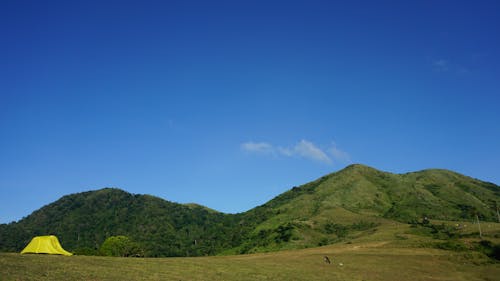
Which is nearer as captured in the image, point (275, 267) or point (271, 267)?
point (271, 267)

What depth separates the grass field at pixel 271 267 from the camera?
1443 inches

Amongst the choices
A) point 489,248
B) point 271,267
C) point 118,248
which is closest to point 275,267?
point 271,267

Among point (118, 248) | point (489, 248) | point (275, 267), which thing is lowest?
point (489, 248)

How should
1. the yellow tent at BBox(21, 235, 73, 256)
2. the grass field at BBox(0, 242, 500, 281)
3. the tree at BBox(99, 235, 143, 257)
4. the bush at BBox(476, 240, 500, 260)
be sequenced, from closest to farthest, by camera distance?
the grass field at BBox(0, 242, 500, 281) < the yellow tent at BBox(21, 235, 73, 256) < the bush at BBox(476, 240, 500, 260) < the tree at BBox(99, 235, 143, 257)

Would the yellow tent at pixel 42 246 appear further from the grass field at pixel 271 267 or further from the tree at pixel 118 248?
the tree at pixel 118 248

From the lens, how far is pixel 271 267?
53.9 meters

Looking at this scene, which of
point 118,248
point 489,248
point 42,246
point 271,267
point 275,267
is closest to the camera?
point 42,246

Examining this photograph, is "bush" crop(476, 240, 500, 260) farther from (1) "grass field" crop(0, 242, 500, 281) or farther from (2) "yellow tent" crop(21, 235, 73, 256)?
(2) "yellow tent" crop(21, 235, 73, 256)

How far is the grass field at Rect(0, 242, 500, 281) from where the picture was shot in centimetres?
3666

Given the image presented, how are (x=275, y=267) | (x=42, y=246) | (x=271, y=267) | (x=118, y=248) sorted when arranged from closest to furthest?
(x=42, y=246), (x=271, y=267), (x=275, y=267), (x=118, y=248)

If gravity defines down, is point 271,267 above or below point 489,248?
above

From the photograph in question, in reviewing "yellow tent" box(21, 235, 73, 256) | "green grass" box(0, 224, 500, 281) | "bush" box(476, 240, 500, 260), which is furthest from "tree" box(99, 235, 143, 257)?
"bush" box(476, 240, 500, 260)

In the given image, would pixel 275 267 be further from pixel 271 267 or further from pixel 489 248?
pixel 489 248

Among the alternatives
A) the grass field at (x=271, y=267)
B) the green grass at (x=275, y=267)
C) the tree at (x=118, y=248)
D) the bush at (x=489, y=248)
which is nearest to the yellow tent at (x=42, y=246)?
the grass field at (x=271, y=267)
